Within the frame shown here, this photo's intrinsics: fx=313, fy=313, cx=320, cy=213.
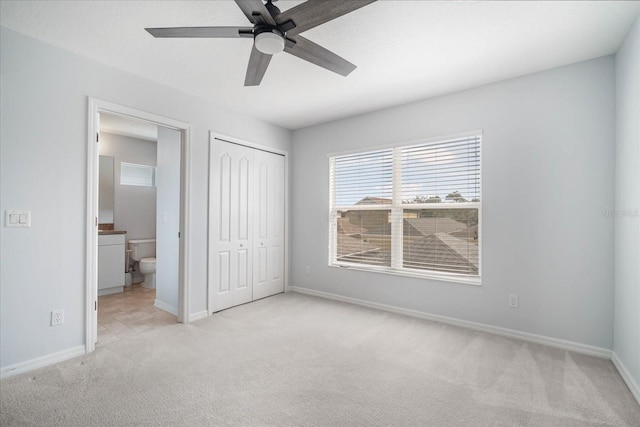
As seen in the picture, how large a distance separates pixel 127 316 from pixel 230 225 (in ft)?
5.12

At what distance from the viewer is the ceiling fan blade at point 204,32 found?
5.66 ft

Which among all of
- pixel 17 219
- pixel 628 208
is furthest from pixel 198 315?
pixel 628 208

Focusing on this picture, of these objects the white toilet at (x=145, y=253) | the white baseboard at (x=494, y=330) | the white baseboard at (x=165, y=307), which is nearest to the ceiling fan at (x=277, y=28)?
the white baseboard at (x=494, y=330)

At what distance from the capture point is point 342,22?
220cm

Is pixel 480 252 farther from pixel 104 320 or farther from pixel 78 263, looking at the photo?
pixel 104 320

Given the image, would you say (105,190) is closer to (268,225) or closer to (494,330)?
(268,225)

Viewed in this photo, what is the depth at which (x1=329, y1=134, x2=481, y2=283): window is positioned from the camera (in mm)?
3410

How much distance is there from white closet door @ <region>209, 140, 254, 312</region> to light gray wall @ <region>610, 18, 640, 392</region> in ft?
12.4

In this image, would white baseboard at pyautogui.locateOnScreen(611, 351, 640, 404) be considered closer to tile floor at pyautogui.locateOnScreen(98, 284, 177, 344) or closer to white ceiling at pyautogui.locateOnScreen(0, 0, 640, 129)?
white ceiling at pyautogui.locateOnScreen(0, 0, 640, 129)

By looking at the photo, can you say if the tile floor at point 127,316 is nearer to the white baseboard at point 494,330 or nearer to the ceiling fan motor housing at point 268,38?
the white baseboard at point 494,330

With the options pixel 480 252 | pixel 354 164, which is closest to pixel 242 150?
pixel 354 164

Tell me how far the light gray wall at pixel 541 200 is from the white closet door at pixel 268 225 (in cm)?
192

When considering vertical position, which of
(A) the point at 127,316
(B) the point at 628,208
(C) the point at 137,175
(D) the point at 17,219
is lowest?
(A) the point at 127,316

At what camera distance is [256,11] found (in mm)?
1597
